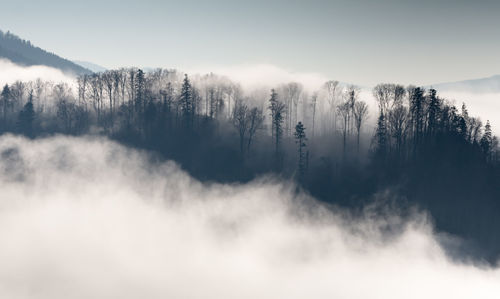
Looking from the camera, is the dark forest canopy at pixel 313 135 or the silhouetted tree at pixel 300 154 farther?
the silhouetted tree at pixel 300 154

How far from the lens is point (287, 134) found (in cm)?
13200

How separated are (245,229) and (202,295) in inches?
1087

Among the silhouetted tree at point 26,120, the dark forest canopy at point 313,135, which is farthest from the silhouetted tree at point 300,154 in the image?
the silhouetted tree at point 26,120

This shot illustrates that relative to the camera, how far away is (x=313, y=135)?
13162cm

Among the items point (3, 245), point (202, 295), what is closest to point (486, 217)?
point (202, 295)

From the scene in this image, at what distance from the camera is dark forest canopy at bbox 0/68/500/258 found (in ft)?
356

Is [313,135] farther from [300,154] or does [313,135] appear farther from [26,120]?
[26,120]

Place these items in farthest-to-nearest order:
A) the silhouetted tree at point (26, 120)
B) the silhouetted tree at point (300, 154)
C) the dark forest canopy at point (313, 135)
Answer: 1. the silhouetted tree at point (26, 120)
2. the silhouetted tree at point (300, 154)
3. the dark forest canopy at point (313, 135)

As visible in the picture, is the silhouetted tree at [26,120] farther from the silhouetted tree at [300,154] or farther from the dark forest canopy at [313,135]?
the silhouetted tree at [300,154]

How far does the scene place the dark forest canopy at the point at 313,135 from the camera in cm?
10850

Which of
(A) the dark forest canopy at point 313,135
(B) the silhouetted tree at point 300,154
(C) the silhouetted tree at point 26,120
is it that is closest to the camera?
(A) the dark forest canopy at point 313,135

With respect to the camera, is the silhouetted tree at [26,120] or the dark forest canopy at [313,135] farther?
the silhouetted tree at [26,120]

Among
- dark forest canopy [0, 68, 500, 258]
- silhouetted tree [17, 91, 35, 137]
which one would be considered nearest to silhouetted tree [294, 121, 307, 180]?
dark forest canopy [0, 68, 500, 258]

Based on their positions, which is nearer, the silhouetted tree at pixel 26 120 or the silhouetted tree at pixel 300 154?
the silhouetted tree at pixel 300 154
